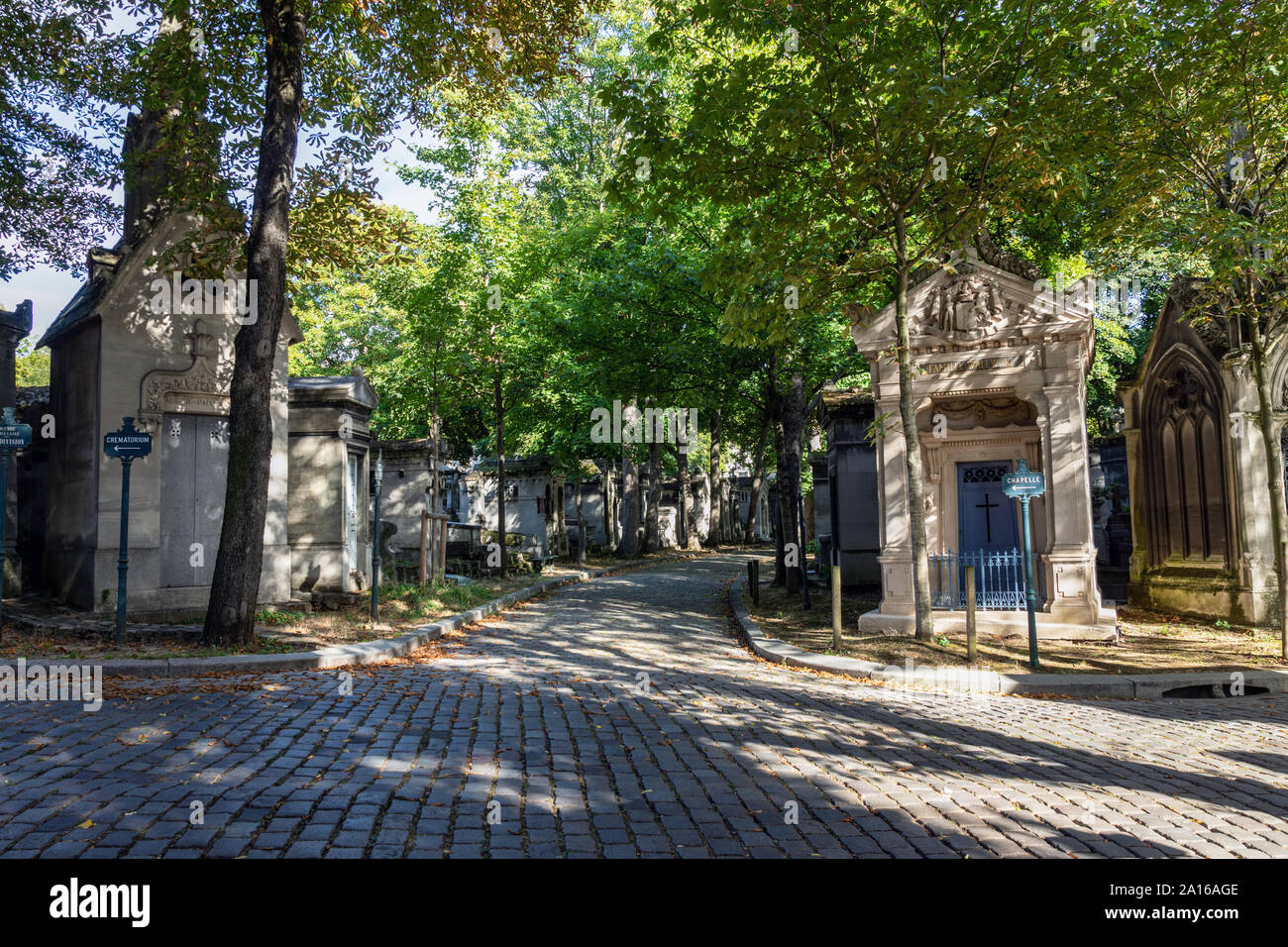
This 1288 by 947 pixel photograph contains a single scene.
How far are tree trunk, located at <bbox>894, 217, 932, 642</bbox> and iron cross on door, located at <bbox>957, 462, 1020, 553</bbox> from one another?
271 cm

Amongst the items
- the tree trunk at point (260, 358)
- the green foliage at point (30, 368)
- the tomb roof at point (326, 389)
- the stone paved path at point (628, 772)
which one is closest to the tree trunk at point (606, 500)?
the tomb roof at point (326, 389)

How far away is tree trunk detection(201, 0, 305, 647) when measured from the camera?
32.8 feet

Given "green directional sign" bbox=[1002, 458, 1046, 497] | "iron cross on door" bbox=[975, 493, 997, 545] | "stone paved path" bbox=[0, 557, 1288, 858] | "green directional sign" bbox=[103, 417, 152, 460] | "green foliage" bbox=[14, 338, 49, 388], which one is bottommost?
"stone paved path" bbox=[0, 557, 1288, 858]

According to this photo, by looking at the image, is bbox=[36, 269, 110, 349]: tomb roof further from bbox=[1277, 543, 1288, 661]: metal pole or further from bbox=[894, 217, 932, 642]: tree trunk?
bbox=[1277, 543, 1288, 661]: metal pole

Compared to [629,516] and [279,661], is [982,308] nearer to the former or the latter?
[279,661]

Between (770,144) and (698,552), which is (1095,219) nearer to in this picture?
(770,144)

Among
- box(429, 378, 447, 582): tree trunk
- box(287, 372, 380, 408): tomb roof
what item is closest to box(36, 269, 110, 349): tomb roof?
box(287, 372, 380, 408): tomb roof

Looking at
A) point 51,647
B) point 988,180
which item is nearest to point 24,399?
point 51,647

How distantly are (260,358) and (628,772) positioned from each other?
785cm

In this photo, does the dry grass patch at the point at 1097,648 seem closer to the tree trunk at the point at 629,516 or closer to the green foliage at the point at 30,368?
the tree trunk at the point at 629,516

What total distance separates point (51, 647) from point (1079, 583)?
1387 cm

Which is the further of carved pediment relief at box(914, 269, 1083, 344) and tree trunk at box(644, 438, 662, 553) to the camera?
tree trunk at box(644, 438, 662, 553)

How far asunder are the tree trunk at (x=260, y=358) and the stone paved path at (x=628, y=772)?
6.83ft

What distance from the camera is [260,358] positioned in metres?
10.3
